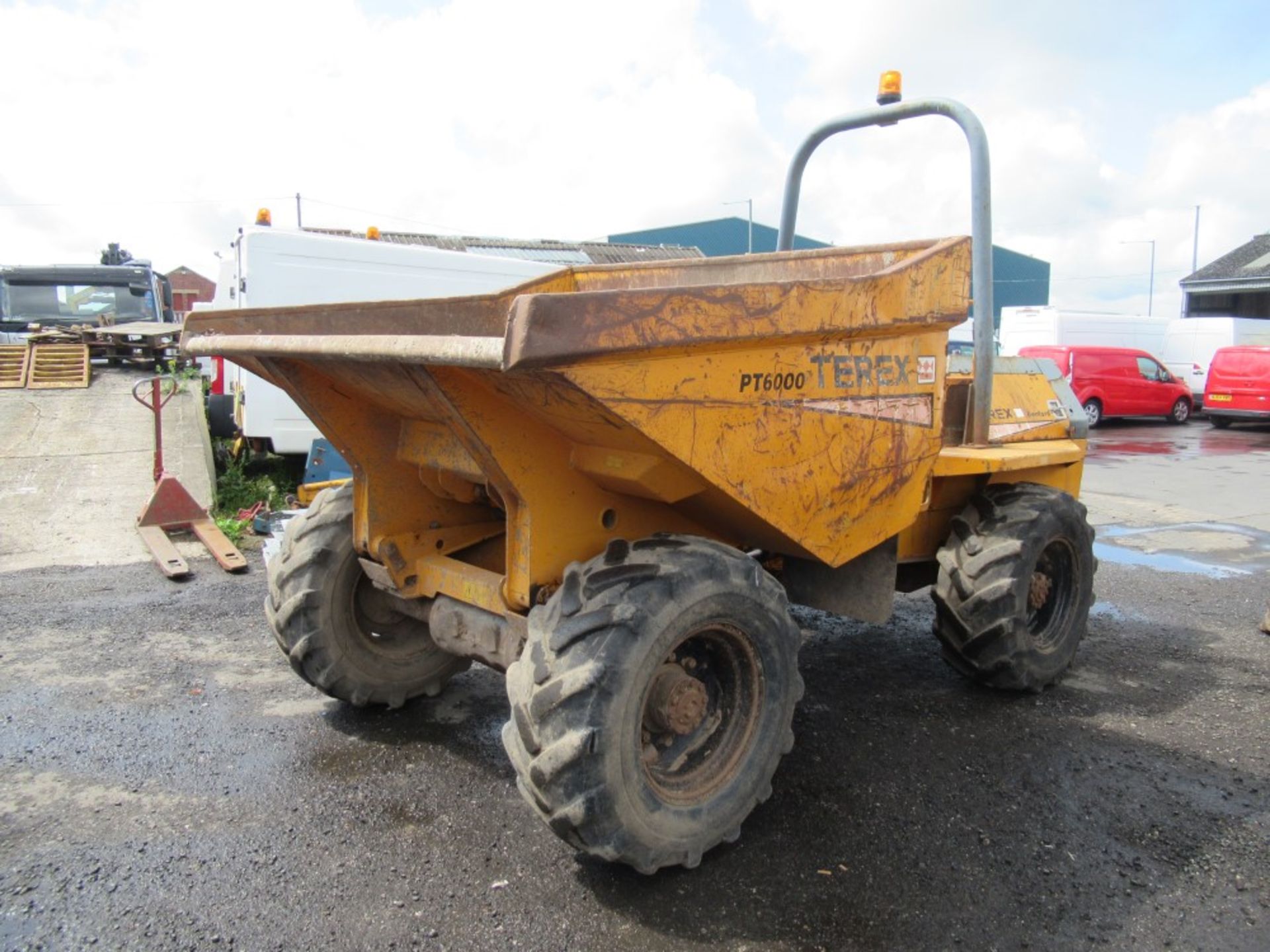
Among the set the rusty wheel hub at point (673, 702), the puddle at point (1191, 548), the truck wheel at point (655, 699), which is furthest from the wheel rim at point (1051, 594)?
the puddle at point (1191, 548)

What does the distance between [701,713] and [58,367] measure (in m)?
11.7

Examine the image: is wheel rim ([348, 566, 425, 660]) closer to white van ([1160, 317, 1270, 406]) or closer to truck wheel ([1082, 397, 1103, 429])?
truck wheel ([1082, 397, 1103, 429])

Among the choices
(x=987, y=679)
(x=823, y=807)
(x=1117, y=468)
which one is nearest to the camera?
(x=823, y=807)

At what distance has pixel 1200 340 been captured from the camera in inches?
902

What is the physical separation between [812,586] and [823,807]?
99cm

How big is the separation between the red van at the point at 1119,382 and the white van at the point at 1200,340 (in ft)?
4.29

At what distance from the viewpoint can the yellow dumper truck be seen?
104 inches

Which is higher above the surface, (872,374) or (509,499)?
(872,374)

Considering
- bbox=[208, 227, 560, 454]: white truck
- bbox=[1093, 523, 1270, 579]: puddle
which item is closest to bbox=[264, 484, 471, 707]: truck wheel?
bbox=[208, 227, 560, 454]: white truck

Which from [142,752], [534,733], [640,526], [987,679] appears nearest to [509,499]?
[640,526]

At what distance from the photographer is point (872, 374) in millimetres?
3246

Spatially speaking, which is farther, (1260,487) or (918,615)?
(1260,487)

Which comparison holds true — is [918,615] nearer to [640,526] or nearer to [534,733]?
[640,526]

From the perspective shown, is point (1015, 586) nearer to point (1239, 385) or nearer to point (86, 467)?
point (86, 467)
